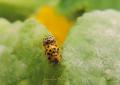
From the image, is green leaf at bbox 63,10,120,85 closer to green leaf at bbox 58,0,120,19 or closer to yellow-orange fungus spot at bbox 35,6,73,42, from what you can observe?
yellow-orange fungus spot at bbox 35,6,73,42

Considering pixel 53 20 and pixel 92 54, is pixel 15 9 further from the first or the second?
pixel 92 54

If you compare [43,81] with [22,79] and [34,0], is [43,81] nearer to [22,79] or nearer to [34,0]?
[22,79]

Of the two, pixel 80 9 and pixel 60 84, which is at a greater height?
pixel 80 9

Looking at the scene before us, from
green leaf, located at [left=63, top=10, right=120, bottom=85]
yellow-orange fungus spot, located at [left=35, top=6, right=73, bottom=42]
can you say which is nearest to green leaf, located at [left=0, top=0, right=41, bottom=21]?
yellow-orange fungus spot, located at [left=35, top=6, right=73, bottom=42]

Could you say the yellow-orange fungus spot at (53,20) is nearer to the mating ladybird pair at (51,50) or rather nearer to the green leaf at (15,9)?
the green leaf at (15,9)

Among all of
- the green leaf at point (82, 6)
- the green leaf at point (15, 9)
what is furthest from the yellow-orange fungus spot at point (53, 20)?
the green leaf at point (15, 9)

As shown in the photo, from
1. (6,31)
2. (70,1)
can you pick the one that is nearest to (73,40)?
(6,31)
